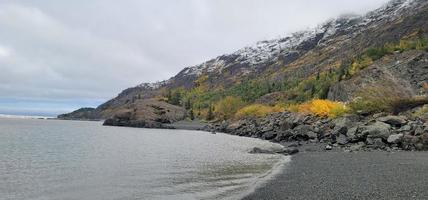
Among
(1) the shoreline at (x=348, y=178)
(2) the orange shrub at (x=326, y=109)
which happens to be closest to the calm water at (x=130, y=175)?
(1) the shoreline at (x=348, y=178)

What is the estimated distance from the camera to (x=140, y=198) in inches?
1119

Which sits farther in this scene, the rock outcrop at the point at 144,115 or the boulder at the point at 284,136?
the rock outcrop at the point at 144,115

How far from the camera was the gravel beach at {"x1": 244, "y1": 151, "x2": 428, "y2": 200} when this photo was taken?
26.8 meters

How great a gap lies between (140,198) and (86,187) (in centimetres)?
598

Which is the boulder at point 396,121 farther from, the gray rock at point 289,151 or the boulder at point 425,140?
the gray rock at point 289,151

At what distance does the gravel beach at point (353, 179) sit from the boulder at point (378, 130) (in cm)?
1094

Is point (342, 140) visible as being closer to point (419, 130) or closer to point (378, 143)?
point (378, 143)

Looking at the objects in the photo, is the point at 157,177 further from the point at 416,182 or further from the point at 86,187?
the point at 416,182

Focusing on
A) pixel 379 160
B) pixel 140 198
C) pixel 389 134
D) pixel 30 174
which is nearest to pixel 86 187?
pixel 140 198

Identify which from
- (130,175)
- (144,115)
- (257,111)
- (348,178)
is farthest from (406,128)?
(144,115)

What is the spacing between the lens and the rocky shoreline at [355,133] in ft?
186

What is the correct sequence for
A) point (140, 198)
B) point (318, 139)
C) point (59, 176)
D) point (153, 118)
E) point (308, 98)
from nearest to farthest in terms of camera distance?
point (140, 198), point (59, 176), point (318, 139), point (308, 98), point (153, 118)

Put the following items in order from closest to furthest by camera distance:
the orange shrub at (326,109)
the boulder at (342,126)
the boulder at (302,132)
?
the boulder at (342,126) < the boulder at (302,132) < the orange shrub at (326,109)

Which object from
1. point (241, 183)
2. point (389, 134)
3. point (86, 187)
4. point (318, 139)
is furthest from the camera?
point (318, 139)
